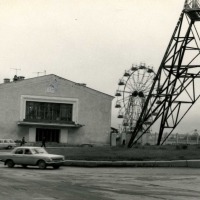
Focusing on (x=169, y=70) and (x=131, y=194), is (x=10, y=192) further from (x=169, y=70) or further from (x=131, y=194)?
(x=169, y=70)

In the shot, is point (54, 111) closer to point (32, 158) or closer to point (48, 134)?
point (48, 134)

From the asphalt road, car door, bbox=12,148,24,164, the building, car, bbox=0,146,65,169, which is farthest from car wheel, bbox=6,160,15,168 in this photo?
the building

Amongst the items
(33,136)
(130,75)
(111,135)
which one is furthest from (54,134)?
(130,75)

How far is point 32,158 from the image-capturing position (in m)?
30.3

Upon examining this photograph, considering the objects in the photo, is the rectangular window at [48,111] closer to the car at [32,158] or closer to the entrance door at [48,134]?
the entrance door at [48,134]

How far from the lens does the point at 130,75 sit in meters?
76.1

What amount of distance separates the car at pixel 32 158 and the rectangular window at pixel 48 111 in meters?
43.5

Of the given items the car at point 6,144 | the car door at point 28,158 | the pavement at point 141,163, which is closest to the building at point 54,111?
the car at point 6,144

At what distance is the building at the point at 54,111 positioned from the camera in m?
73.4

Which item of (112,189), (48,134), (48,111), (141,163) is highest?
(48,111)

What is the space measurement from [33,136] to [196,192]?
59.7 metres

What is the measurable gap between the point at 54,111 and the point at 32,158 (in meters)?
46.1

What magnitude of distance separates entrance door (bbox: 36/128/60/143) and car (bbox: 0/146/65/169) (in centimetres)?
4431

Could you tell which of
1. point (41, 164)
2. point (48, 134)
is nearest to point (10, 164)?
point (41, 164)
